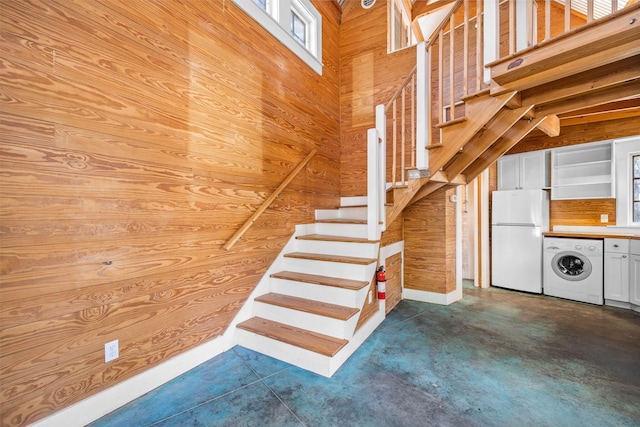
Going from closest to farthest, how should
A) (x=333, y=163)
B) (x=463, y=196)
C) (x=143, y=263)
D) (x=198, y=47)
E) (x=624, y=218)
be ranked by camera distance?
(x=143, y=263) < (x=198, y=47) < (x=624, y=218) < (x=333, y=163) < (x=463, y=196)

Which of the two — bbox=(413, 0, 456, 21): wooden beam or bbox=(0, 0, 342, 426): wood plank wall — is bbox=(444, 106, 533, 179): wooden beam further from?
bbox=(413, 0, 456, 21): wooden beam

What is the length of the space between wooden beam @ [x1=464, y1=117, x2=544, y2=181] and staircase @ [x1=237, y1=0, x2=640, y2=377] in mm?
11

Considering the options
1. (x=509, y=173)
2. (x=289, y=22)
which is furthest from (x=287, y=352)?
(x=509, y=173)

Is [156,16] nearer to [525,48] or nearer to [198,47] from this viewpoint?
Result: [198,47]

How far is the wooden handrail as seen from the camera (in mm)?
2229

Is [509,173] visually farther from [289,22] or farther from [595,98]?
[289,22]

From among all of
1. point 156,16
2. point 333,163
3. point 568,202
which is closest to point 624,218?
point 568,202

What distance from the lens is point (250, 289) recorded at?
8.30 feet

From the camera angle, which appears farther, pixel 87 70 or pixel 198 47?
pixel 198 47

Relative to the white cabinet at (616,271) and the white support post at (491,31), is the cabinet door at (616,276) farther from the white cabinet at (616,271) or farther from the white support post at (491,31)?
the white support post at (491,31)

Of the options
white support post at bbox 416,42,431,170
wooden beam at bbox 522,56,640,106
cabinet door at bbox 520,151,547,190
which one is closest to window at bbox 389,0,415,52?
white support post at bbox 416,42,431,170

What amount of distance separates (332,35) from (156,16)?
113 inches

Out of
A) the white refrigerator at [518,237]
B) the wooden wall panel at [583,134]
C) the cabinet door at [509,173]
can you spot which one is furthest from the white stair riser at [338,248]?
the wooden wall panel at [583,134]

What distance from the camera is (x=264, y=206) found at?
98.6 inches
